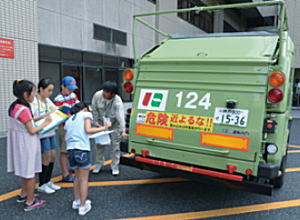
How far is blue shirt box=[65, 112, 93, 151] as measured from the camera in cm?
299

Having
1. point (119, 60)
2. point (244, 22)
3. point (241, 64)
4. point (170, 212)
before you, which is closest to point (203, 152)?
point (170, 212)

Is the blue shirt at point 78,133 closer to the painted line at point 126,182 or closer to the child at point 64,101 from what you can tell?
the child at point 64,101

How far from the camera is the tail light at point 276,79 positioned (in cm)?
269

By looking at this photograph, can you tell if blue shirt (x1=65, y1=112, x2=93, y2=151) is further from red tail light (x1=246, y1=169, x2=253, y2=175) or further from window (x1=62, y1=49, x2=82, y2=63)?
window (x1=62, y1=49, x2=82, y2=63)

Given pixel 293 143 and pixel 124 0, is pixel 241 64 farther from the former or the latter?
pixel 124 0

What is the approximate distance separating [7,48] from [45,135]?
5.18 m

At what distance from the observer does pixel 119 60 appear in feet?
42.5

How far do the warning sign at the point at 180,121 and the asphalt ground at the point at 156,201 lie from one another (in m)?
1.14

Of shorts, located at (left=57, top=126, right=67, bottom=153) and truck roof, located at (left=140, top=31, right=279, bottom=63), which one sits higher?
truck roof, located at (left=140, top=31, right=279, bottom=63)

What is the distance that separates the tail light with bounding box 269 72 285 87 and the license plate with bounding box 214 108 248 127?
422 mm

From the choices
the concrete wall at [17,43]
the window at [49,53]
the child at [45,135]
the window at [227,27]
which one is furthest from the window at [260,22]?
the child at [45,135]

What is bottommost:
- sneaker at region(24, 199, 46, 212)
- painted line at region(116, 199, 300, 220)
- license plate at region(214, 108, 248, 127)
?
painted line at region(116, 199, 300, 220)

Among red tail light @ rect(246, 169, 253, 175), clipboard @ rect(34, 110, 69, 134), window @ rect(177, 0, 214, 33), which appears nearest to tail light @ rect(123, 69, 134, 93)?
clipboard @ rect(34, 110, 69, 134)

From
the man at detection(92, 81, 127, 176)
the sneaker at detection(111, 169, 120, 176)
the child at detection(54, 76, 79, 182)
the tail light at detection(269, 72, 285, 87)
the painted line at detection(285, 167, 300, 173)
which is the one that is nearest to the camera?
the tail light at detection(269, 72, 285, 87)
